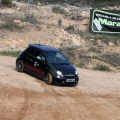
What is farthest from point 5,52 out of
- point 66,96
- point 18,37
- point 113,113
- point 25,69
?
point 113,113

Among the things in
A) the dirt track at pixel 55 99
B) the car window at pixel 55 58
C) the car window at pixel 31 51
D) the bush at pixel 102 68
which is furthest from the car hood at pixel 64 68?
the bush at pixel 102 68

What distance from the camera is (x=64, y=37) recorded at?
33750 millimetres

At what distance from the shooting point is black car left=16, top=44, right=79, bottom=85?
1945cm

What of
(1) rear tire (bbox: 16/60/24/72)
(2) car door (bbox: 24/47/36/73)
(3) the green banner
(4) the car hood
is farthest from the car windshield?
(3) the green banner

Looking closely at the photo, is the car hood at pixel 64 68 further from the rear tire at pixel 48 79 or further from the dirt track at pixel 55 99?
the dirt track at pixel 55 99

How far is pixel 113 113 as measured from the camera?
15.1 meters

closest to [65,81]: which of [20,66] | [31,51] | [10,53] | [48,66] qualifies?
[48,66]

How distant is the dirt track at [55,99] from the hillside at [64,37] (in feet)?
18.1

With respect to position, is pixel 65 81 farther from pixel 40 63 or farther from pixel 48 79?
pixel 40 63

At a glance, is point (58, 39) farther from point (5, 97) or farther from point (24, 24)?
point (5, 97)

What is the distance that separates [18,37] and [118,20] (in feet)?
29.2

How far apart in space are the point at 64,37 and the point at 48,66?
1413cm

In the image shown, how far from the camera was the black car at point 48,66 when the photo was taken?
19453mm

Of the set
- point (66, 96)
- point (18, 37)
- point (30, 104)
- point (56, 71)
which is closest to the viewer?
point (30, 104)
